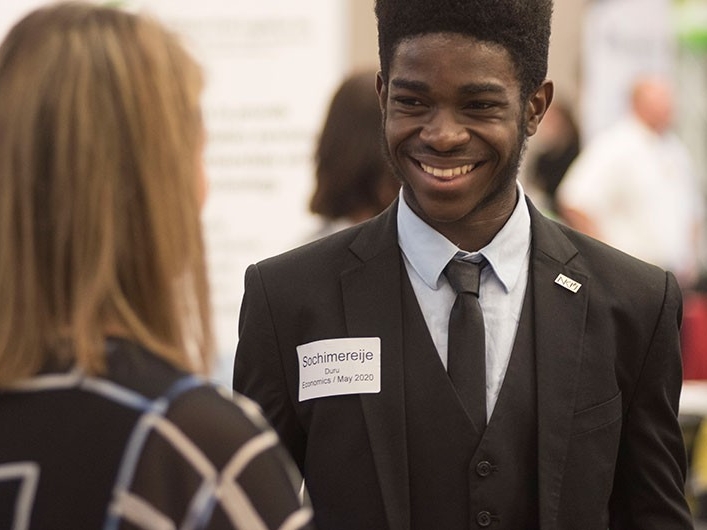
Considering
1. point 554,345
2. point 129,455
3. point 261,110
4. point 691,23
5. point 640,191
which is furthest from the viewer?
point 691,23

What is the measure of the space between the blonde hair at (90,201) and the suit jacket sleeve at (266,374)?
70cm

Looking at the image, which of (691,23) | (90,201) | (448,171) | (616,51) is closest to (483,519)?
(448,171)

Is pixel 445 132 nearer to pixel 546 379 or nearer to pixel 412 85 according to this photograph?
pixel 412 85

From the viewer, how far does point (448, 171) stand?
215 centimetres

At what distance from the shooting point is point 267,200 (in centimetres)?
490

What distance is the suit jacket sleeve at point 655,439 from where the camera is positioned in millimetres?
2199

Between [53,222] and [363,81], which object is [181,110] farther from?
[363,81]

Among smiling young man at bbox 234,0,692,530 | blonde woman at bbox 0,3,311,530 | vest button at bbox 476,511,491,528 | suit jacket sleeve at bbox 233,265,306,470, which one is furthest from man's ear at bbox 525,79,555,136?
blonde woman at bbox 0,3,311,530

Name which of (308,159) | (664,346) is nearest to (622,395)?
(664,346)

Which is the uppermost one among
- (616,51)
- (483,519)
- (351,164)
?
(351,164)

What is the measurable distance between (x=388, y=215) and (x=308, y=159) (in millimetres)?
2627

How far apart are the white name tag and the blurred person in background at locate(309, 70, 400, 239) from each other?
143cm

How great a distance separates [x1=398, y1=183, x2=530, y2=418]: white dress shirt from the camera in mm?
2158

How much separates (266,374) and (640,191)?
6.04 m
